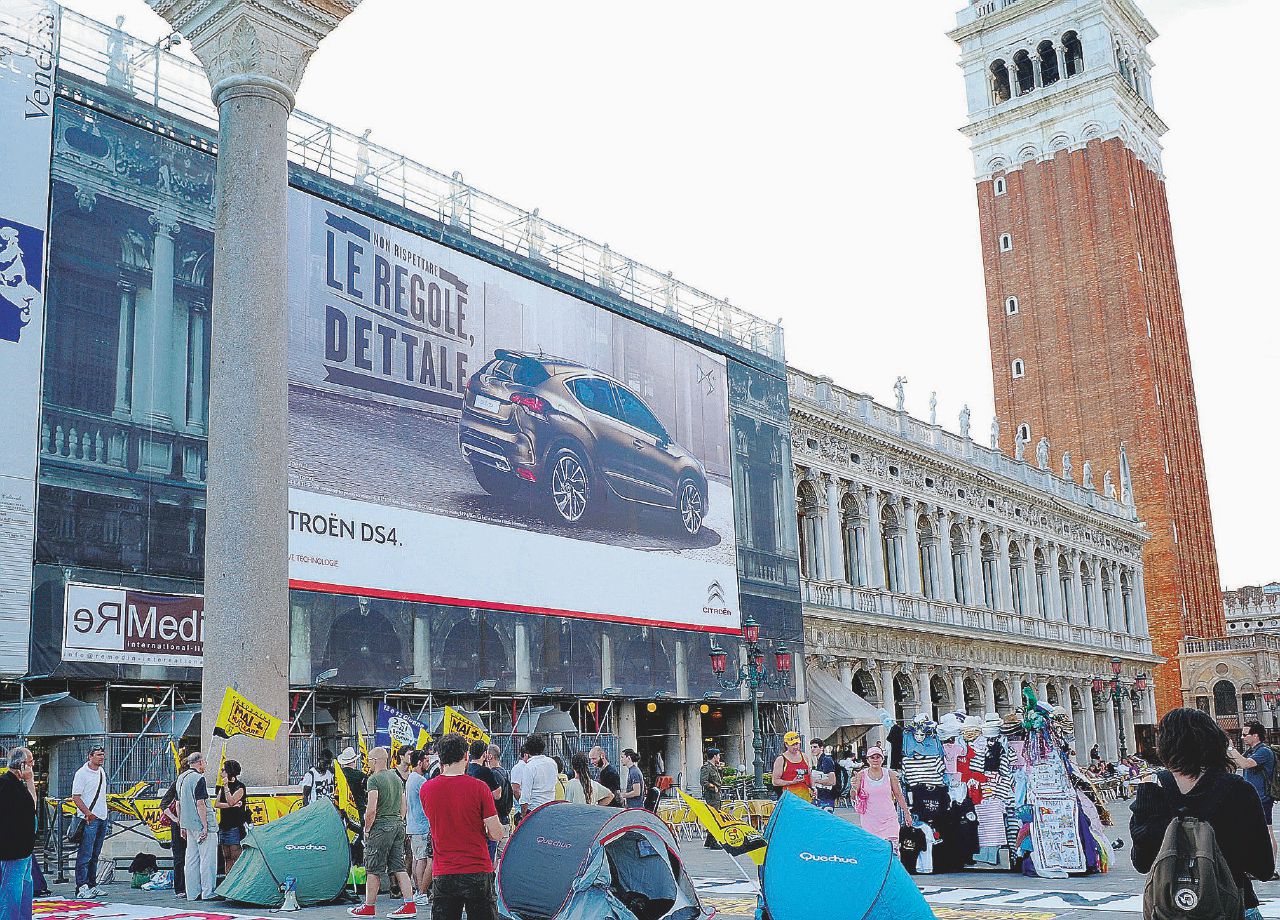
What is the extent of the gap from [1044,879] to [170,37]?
57.4 ft

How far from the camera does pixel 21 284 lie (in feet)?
61.7

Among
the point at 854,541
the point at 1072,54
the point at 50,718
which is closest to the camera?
the point at 50,718

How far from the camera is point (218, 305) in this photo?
11.8 meters

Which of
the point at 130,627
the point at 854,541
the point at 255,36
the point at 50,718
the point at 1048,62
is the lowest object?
the point at 50,718

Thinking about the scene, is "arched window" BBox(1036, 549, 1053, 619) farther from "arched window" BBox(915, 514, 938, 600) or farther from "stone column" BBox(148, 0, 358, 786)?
"stone column" BBox(148, 0, 358, 786)

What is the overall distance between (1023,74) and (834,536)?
37321 millimetres

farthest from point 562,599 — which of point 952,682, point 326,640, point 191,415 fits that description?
point 952,682

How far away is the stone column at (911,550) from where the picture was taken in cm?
3934

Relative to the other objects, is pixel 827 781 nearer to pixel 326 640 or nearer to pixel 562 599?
pixel 326 640

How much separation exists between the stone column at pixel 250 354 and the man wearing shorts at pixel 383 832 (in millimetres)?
794

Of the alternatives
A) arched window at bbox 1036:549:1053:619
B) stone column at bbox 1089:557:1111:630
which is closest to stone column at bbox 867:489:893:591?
arched window at bbox 1036:549:1053:619

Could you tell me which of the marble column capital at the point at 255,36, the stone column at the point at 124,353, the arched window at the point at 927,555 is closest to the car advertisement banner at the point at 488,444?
the stone column at the point at 124,353

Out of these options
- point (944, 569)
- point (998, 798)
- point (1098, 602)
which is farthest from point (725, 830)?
point (1098, 602)

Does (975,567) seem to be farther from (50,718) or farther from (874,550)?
(50,718)
